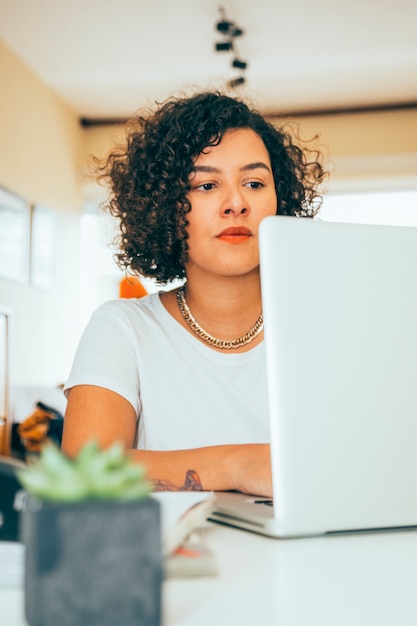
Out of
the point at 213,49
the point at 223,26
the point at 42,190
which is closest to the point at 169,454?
the point at 223,26

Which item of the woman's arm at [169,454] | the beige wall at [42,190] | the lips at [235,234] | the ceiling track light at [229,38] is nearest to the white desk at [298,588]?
the woman's arm at [169,454]

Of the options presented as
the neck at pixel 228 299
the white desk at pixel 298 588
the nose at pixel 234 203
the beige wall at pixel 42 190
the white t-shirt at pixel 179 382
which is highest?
the beige wall at pixel 42 190

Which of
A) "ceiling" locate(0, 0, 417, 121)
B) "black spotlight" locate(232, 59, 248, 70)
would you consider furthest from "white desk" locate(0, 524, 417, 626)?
"black spotlight" locate(232, 59, 248, 70)

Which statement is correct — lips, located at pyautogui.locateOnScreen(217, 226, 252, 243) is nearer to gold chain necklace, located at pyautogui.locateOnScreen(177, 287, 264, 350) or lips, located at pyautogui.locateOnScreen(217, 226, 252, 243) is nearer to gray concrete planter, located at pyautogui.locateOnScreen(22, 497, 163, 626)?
gold chain necklace, located at pyautogui.locateOnScreen(177, 287, 264, 350)

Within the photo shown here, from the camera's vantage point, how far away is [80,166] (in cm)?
626

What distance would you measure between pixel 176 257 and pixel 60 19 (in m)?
3.31

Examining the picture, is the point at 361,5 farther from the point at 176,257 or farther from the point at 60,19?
the point at 176,257

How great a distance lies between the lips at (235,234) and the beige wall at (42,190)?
11.3 ft

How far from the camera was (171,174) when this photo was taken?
62.0 inches

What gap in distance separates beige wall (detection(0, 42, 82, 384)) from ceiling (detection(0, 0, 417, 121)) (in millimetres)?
205

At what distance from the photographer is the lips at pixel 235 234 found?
1.42 m

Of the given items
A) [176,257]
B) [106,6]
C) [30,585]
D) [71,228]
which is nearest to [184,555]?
[30,585]

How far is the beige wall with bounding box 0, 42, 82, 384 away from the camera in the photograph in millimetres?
4863

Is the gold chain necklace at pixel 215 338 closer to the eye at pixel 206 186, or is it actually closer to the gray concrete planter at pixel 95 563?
the eye at pixel 206 186
